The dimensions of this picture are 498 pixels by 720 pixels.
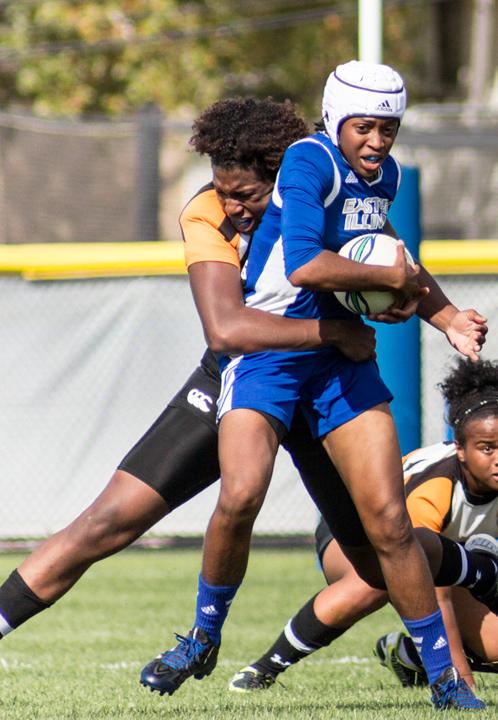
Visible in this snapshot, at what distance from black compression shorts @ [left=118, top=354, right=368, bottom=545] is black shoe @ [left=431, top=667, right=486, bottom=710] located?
54 centimetres

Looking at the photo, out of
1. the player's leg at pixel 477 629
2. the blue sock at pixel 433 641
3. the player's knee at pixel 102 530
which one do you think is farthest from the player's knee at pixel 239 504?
the player's leg at pixel 477 629

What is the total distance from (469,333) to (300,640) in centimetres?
147

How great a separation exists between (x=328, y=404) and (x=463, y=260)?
221 inches

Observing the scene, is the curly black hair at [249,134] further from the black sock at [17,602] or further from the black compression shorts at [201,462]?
the black sock at [17,602]

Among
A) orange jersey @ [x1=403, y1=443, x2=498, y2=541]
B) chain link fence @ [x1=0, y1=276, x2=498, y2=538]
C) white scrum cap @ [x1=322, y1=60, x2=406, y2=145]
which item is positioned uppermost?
white scrum cap @ [x1=322, y1=60, x2=406, y2=145]

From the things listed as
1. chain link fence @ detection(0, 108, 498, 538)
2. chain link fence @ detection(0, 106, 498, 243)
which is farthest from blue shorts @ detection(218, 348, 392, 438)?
chain link fence @ detection(0, 106, 498, 243)

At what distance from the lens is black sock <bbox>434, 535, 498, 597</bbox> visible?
16.6 feet

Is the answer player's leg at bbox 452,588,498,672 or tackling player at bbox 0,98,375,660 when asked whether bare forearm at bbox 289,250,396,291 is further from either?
player's leg at bbox 452,588,498,672

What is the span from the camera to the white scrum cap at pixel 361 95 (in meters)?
4.54

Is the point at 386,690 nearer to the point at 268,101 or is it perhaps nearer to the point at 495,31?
the point at 268,101

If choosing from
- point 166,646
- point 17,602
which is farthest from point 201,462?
point 166,646

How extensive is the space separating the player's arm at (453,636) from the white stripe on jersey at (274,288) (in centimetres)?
139

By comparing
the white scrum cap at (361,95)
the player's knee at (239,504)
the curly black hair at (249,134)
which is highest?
the white scrum cap at (361,95)

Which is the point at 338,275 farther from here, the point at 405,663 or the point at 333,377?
the point at 405,663
